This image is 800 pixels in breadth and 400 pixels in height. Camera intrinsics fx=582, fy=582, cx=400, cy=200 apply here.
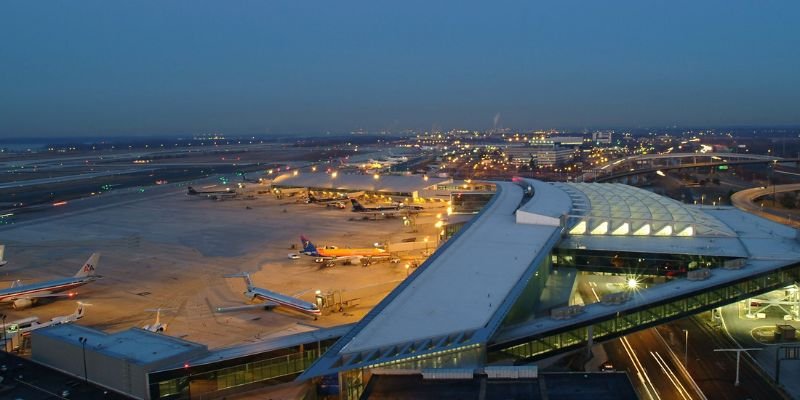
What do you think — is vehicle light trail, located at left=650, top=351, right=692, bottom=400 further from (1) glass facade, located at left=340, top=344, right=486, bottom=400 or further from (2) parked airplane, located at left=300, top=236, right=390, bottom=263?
(2) parked airplane, located at left=300, top=236, right=390, bottom=263

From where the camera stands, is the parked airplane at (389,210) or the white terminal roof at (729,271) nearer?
the white terminal roof at (729,271)

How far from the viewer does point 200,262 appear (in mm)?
46375

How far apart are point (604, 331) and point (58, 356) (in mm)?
21218

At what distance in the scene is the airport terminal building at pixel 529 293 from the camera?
63.3 ft

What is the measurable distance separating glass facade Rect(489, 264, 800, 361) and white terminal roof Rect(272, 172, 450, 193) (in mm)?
56095

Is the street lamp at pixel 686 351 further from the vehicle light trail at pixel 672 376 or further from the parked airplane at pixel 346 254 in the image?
the parked airplane at pixel 346 254

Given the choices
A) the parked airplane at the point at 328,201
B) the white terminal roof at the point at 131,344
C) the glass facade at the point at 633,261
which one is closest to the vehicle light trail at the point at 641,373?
the glass facade at the point at 633,261

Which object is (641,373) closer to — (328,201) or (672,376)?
(672,376)

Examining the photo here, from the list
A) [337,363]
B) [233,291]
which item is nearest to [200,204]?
[233,291]

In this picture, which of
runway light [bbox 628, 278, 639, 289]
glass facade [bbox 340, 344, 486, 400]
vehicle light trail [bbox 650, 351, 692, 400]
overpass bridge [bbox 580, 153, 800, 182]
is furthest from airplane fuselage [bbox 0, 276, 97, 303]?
overpass bridge [bbox 580, 153, 800, 182]

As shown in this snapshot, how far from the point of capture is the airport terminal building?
19.3m

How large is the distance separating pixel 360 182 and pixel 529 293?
68338 millimetres

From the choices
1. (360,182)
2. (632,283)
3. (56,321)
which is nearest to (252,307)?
(56,321)

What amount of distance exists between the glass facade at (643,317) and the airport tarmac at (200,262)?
506 inches
